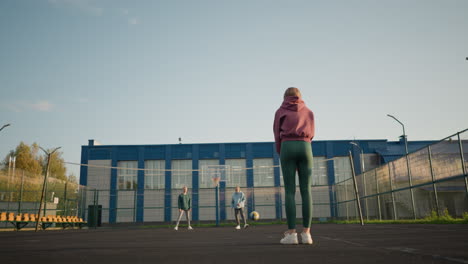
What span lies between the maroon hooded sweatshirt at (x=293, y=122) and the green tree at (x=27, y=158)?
62171mm

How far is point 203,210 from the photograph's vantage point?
117 feet

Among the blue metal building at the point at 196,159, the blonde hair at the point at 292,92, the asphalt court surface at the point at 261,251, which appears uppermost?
the blue metal building at the point at 196,159

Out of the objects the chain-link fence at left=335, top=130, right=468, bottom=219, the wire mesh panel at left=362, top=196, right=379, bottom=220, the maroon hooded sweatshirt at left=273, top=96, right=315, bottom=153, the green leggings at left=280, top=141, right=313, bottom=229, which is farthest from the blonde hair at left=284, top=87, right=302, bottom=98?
the wire mesh panel at left=362, top=196, right=379, bottom=220

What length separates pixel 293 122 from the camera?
465 cm

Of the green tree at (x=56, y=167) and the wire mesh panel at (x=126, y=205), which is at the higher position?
the green tree at (x=56, y=167)

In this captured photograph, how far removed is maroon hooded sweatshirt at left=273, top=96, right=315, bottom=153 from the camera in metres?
4.64

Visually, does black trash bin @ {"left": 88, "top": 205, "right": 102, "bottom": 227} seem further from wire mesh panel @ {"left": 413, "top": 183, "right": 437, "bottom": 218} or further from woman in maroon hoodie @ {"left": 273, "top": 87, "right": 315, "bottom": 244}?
woman in maroon hoodie @ {"left": 273, "top": 87, "right": 315, "bottom": 244}

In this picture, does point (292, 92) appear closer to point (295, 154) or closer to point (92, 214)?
point (295, 154)

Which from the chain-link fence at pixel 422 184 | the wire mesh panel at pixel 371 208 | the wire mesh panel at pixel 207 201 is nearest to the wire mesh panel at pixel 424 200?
the chain-link fence at pixel 422 184

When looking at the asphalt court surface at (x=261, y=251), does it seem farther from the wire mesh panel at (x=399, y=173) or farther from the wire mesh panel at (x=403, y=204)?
the wire mesh panel at (x=399, y=173)

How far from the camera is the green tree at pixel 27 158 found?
59.4 metres

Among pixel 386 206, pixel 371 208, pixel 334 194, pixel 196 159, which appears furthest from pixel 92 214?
pixel 386 206

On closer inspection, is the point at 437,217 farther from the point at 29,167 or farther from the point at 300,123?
the point at 29,167

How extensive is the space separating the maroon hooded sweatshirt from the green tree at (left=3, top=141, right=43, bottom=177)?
2448 inches
